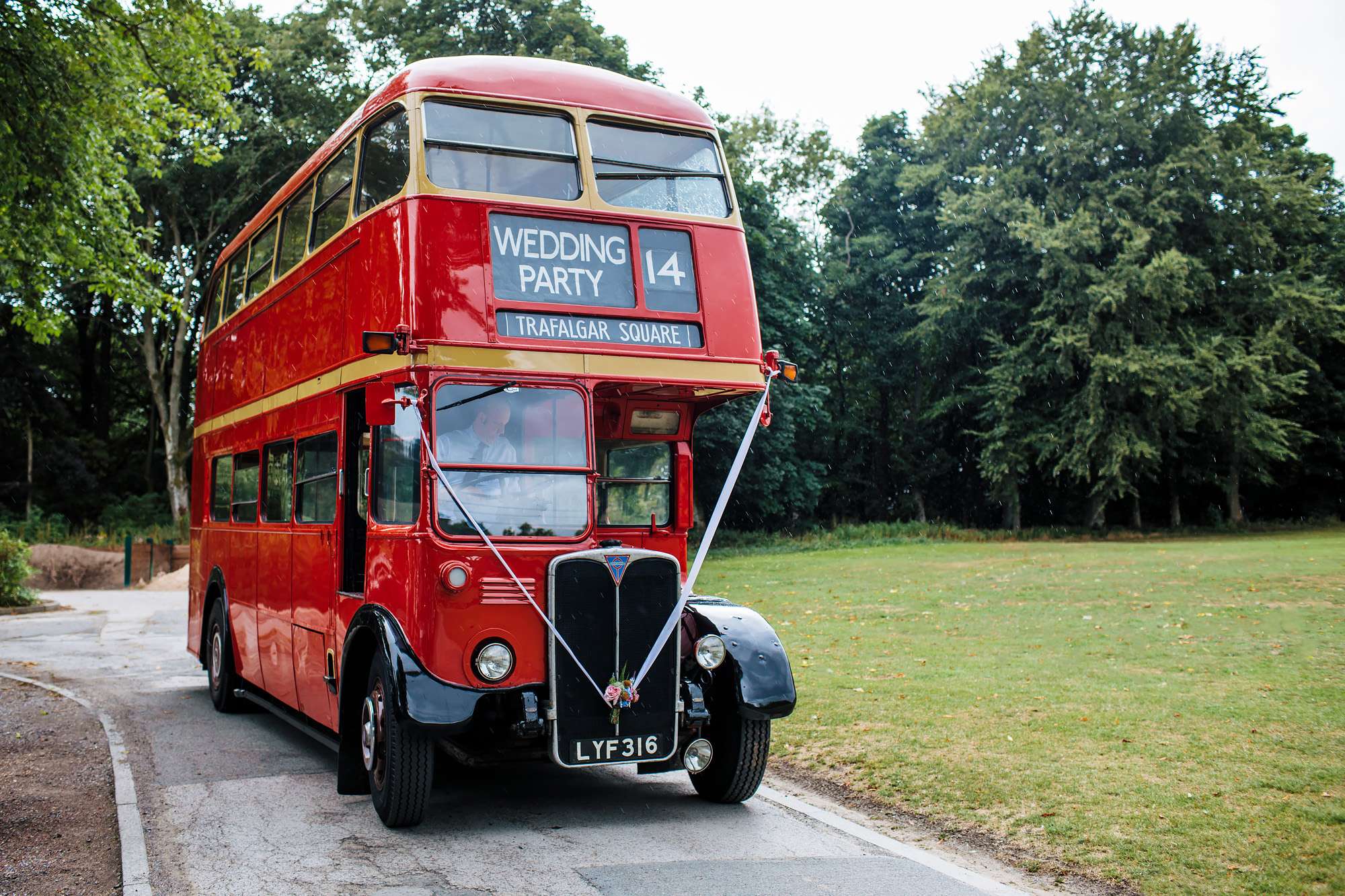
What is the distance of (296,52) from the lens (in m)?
35.7

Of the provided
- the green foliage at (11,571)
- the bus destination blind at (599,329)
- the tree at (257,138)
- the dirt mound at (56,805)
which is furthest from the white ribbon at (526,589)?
the tree at (257,138)

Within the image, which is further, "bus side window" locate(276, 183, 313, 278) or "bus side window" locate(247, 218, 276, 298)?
"bus side window" locate(247, 218, 276, 298)

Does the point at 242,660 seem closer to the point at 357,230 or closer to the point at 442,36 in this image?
the point at 357,230

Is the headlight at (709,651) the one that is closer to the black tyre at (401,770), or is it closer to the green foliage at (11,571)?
the black tyre at (401,770)

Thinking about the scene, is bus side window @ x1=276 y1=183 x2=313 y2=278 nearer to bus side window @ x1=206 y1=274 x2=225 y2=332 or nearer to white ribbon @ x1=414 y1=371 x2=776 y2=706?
bus side window @ x1=206 y1=274 x2=225 y2=332

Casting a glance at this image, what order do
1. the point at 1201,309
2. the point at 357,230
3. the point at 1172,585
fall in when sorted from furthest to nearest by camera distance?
the point at 1201,309
the point at 1172,585
the point at 357,230

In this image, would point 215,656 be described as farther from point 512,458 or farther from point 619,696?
point 619,696

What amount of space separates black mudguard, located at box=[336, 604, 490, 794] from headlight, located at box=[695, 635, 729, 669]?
4.26ft

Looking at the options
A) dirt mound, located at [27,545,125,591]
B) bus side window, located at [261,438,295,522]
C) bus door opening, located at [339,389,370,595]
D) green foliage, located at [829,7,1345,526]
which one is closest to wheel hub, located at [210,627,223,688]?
bus side window, located at [261,438,295,522]

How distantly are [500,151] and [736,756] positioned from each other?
398 cm

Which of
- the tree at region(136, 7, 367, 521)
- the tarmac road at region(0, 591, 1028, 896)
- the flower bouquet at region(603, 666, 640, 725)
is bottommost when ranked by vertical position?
the tarmac road at region(0, 591, 1028, 896)

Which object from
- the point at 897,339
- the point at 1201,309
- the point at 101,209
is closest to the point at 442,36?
the point at 101,209

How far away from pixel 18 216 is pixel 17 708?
7087 millimetres

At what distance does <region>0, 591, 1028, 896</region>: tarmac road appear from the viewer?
593 cm
